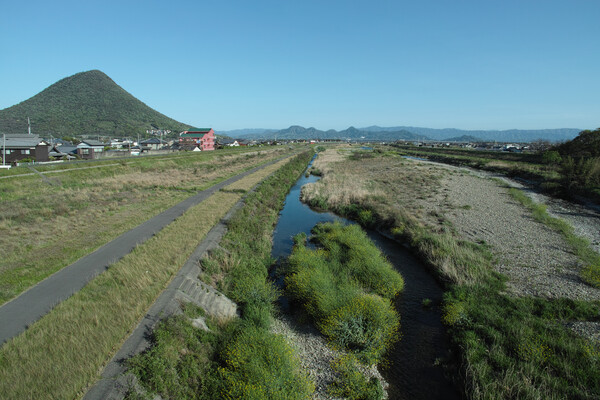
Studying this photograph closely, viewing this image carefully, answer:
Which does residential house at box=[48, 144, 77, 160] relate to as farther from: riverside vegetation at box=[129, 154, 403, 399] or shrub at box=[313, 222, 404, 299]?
shrub at box=[313, 222, 404, 299]

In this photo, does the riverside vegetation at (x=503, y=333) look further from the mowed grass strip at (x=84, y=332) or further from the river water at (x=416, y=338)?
the mowed grass strip at (x=84, y=332)

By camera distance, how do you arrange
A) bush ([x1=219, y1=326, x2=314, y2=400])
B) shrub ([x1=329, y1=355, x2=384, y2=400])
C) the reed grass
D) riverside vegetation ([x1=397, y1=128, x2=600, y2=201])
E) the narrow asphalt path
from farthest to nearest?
riverside vegetation ([x1=397, y1=128, x2=600, y2=201]) < the reed grass < shrub ([x1=329, y1=355, x2=384, y2=400]) < the narrow asphalt path < bush ([x1=219, y1=326, x2=314, y2=400])

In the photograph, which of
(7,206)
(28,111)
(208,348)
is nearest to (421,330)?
(208,348)

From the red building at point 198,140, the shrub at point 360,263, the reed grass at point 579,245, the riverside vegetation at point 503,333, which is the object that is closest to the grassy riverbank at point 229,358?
the shrub at point 360,263

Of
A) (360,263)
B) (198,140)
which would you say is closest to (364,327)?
(360,263)

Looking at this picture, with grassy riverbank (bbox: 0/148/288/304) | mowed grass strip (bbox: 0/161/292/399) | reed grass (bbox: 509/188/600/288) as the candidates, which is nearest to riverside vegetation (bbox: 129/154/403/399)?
mowed grass strip (bbox: 0/161/292/399)

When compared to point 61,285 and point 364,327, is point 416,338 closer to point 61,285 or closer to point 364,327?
point 364,327

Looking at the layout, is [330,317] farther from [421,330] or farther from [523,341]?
[523,341]
